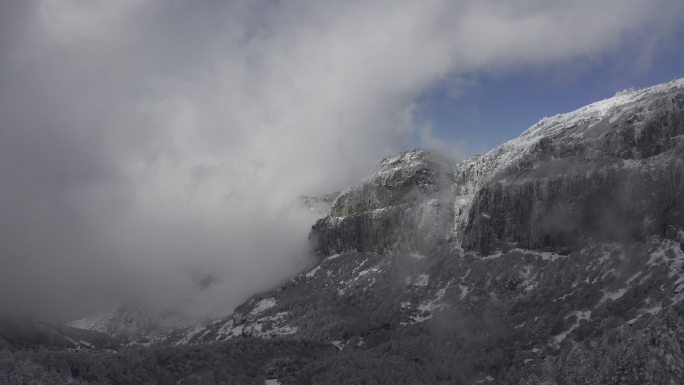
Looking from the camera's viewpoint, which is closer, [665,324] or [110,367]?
[665,324]

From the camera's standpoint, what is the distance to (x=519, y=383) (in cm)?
18812

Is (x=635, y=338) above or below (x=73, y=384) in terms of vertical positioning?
below

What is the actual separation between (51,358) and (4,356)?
53.0ft

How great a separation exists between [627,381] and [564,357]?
113 feet

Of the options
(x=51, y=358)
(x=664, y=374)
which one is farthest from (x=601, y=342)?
(x=51, y=358)

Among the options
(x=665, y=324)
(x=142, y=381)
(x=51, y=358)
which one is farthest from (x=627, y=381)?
(x=51, y=358)

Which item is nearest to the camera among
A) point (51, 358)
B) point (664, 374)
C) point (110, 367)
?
point (664, 374)

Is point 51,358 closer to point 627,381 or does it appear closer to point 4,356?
point 4,356

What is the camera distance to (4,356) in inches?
6511

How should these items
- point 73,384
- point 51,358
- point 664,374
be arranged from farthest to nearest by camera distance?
point 51,358 < point 73,384 < point 664,374

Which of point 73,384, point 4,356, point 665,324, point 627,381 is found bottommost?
point 627,381

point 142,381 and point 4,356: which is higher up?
point 4,356

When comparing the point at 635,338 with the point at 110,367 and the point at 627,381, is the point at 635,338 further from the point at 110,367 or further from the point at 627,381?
the point at 110,367

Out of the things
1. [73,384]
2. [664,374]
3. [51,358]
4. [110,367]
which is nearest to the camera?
[664,374]
